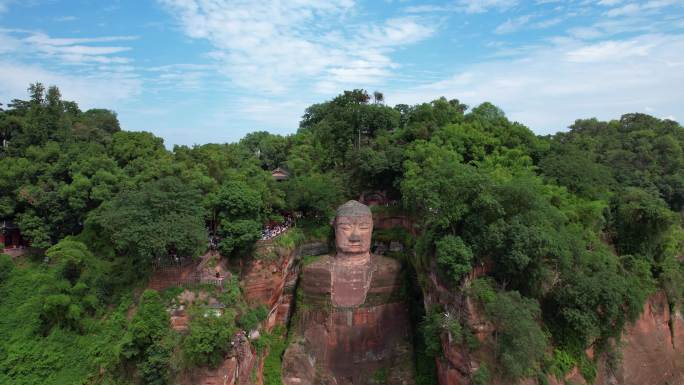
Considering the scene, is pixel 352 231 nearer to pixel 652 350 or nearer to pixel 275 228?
pixel 275 228

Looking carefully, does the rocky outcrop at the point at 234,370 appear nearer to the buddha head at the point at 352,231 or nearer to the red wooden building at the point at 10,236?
the buddha head at the point at 352,231

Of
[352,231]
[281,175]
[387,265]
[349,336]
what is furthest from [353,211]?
[281,175]

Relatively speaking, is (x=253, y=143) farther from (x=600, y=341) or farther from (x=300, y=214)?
(x=600, y=341)

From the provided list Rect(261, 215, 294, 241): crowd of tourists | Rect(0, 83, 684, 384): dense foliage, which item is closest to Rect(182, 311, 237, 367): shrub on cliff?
Rect(0, 83, 684, 384): dense foliage

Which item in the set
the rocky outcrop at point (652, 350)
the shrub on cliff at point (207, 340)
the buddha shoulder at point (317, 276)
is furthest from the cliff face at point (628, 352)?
the shrub on cliff at point (207, 340)

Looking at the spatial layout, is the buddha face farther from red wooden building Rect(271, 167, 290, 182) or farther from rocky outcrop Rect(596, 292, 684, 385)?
rocky outcrop Rect(596, 292, 684, 385)
